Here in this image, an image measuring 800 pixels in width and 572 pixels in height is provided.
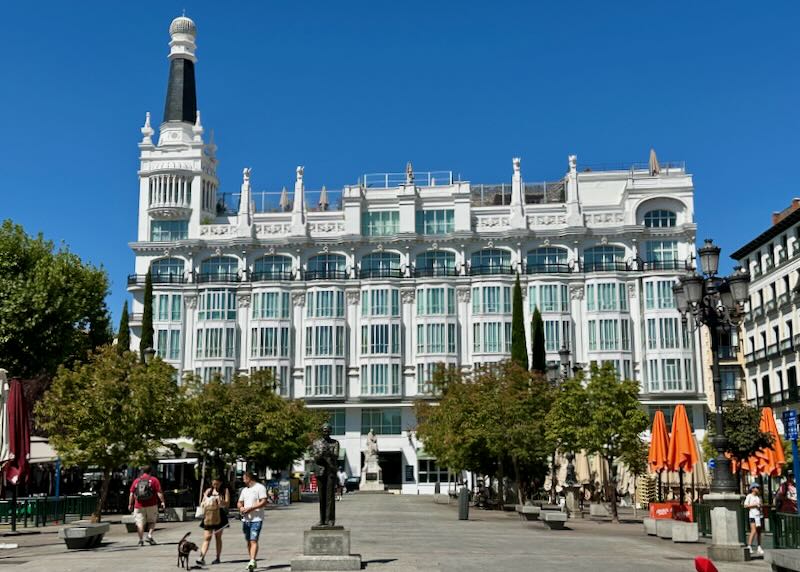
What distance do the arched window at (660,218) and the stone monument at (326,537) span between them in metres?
→ 61.8

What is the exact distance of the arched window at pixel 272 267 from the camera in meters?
75.5

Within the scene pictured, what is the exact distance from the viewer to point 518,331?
65875mm

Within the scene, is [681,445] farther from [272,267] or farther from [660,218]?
[272,267]

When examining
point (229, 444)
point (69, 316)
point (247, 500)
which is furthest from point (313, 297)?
point (247, 500)

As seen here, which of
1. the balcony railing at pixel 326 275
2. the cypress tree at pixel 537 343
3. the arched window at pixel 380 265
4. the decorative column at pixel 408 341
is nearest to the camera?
the cypress tree at pixel 537 343

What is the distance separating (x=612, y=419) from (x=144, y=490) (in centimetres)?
1629

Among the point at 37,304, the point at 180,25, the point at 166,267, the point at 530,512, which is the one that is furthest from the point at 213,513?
the point at 180,25

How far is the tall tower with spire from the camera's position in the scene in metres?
76.8

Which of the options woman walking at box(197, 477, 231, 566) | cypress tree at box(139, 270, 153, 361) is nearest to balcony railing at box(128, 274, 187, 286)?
cypress tree at box(139, 270, 153, 361)

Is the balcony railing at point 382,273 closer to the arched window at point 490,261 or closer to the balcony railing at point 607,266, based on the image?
the arched window at point 490,261

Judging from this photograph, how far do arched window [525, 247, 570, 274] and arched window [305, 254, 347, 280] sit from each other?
50.6 feet

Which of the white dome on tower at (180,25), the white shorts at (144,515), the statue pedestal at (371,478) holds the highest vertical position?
the white dome on tower at (180,25)

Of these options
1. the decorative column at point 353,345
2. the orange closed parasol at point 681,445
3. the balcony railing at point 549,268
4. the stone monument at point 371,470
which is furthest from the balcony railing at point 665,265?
the orange closed parasol at point 681,445

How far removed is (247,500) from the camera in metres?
16.5
